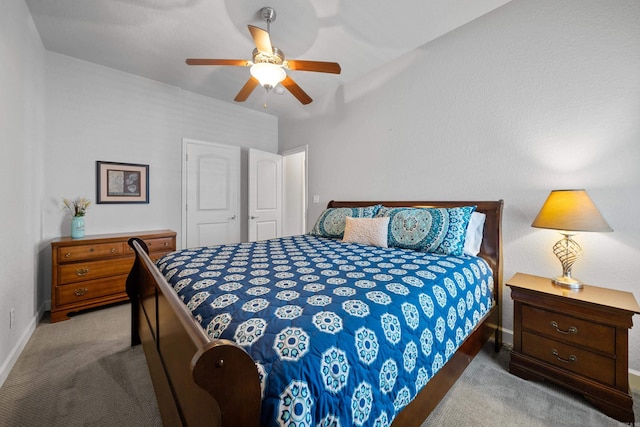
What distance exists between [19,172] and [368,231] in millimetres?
2844

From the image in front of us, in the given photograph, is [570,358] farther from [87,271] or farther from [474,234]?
[87,271]

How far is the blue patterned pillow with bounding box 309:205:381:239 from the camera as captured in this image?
9.09 ft

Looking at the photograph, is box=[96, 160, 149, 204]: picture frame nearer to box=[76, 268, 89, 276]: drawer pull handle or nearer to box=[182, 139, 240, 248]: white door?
box=[182, 139, 240, 248]: white door

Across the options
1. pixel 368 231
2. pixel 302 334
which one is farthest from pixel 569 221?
pixel 302 334

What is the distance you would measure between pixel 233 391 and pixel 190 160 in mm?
3670

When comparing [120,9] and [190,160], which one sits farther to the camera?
[190,160]

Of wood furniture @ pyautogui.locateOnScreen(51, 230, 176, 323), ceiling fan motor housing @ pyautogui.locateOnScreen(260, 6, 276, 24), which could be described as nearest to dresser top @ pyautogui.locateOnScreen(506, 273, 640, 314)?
ceiling fan motor housing @ pyautogui.locateOnScreen(260, 6, 276, 24)

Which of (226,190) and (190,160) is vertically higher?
(190,160)

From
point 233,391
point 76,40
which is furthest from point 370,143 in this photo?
point 76,40

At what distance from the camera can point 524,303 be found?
1739 mm

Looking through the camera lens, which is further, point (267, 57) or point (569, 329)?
point (267, 57)

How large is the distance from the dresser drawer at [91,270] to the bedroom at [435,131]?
0.22 metres

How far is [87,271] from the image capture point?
264 cm

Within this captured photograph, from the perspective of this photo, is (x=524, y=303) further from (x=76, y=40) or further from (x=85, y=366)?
(x=76, y=40)
